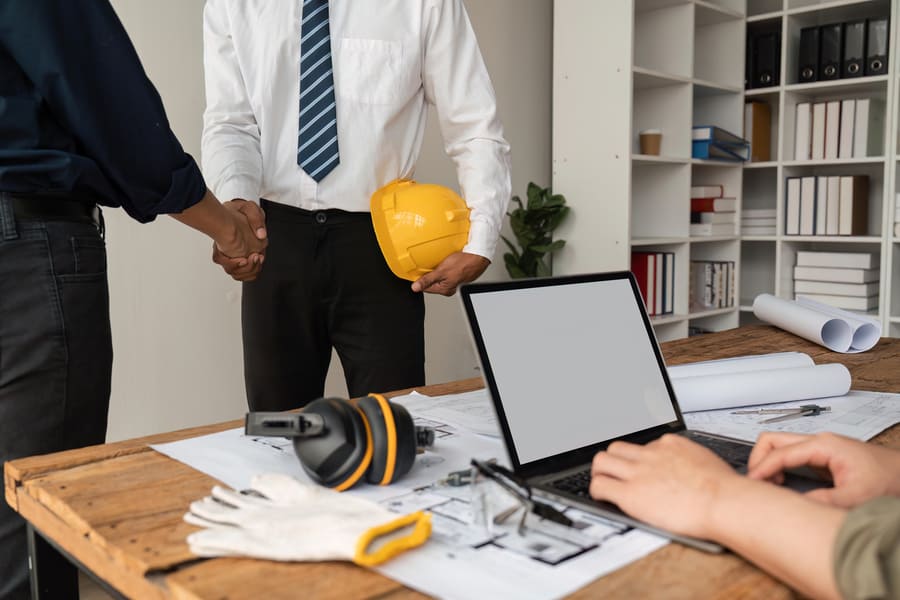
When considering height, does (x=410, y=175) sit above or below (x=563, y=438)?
above

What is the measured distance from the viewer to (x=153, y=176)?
4.15ft

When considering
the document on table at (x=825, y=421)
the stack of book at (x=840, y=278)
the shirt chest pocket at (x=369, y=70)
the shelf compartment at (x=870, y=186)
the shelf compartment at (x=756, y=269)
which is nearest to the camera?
the document on table at (x=825, y=421)

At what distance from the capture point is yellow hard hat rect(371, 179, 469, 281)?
5.65 ft

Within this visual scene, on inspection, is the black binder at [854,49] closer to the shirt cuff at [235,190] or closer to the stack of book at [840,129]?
the stack of book at [840,129]

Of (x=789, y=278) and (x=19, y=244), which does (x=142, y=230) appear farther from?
(x=789, y=278)

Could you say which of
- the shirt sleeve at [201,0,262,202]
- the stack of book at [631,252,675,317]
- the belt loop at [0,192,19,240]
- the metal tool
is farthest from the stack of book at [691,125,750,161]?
the belt loop at [0,192,19,240]

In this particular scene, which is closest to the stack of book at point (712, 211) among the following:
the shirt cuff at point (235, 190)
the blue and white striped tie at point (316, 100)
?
the blue and white striped tie at point (316, 100)

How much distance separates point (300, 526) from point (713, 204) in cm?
370

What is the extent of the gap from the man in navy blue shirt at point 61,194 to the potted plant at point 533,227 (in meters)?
2.26

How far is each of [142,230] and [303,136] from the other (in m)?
0.84

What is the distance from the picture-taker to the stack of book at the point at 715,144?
378 centimetres

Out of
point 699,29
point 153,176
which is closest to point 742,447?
point 153,176

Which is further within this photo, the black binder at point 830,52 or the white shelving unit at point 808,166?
the black binder at point 830,52

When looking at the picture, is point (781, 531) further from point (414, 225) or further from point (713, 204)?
point (713, 204)
